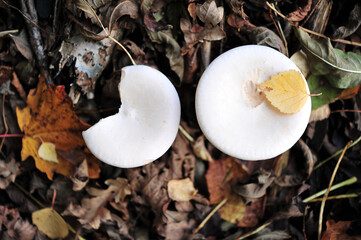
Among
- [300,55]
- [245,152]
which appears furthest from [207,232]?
[300,55]

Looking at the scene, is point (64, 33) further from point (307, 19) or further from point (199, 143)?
point (307, 19)

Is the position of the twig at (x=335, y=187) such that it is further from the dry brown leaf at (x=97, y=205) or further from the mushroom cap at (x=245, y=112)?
the dry brown leaf at (x=97, y=205)

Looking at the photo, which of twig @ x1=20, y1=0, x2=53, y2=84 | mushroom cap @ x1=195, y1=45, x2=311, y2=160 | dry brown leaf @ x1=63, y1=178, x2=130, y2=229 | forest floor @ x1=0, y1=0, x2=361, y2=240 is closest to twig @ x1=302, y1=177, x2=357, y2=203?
forest floor @ x1=0, y1=0, x2=361, y2=240

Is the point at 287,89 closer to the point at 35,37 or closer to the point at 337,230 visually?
the point at 337,230

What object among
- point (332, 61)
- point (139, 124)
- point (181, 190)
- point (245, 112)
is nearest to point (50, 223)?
point (181, 190)

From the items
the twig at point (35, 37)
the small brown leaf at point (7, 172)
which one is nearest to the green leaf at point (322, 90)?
the twig at point (35, 37)

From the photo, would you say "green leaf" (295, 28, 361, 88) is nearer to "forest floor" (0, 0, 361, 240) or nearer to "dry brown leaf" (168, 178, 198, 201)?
"forest floor" (0, 0, 361, 240)
